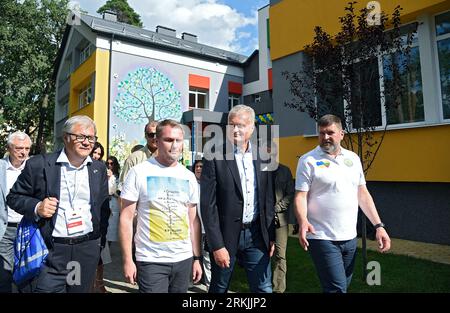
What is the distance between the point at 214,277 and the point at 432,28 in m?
7.31

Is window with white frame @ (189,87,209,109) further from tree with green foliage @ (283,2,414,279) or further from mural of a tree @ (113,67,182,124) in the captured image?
tree with green foliage @ (283,2,414,279)

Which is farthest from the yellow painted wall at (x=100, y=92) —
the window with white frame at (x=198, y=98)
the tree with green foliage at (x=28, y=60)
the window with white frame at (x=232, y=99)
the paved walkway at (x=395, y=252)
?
the paved walkway at (x=395, y=252)

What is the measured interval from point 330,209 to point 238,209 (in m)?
0.80

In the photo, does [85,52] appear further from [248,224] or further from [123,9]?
[248,224]

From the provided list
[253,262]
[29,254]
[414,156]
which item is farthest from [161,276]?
[414,156]

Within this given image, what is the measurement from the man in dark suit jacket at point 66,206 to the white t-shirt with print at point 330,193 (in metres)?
1.78

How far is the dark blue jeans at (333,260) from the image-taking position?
283 cm

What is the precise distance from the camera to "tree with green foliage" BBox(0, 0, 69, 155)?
76.9 feet

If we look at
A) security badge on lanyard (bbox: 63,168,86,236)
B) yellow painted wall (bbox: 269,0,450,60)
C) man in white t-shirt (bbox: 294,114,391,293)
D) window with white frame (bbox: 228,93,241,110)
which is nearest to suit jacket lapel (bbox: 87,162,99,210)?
security badge on lanyard (bbox: 63,168,86,236)

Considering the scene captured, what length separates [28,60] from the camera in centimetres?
2433

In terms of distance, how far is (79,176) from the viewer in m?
2.73

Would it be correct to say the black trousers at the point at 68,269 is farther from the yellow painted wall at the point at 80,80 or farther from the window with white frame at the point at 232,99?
the window with white frame at the point at 232,99
